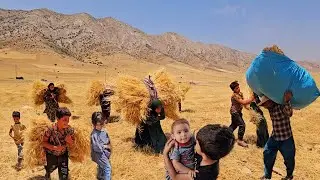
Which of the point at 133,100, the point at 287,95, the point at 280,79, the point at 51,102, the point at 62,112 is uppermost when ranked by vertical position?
the point at 280,79

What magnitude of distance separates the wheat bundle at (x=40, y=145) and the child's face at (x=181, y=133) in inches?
137

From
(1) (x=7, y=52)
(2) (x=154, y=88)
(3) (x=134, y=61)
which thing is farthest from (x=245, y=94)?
(3) (x=134, y=61)

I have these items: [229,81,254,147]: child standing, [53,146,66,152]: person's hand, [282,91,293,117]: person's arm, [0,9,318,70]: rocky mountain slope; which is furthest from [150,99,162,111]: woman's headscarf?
[0,9,318,70]: rocky mountain slope

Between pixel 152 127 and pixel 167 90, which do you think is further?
pixel 167 90

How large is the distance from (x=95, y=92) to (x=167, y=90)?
4.93m

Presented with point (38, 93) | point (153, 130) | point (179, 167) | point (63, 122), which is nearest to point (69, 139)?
point (63, 122)

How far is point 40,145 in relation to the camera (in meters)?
6.70

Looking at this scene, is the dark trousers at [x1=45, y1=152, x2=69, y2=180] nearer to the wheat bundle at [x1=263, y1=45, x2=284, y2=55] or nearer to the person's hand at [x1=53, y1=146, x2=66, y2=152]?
the person's hand at [x1=53, y1=146, x2=66, y2=152]

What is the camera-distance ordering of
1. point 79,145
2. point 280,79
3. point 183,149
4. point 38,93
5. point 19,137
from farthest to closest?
point 38,93 → point 19,137 → point 79,145 → point 280,79 → point 183,149

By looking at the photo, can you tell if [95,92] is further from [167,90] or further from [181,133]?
[181,133]

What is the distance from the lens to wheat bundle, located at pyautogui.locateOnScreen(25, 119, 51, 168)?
6660mm

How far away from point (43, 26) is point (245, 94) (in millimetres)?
121000

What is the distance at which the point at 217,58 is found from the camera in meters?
179

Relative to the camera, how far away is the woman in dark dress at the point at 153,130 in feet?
29.2
